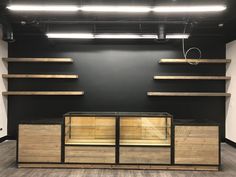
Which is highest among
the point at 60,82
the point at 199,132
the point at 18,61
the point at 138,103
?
the point at 18,61

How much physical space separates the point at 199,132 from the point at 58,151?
8.73 ft

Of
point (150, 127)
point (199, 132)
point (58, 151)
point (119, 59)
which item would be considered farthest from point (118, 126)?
point (119, 59)

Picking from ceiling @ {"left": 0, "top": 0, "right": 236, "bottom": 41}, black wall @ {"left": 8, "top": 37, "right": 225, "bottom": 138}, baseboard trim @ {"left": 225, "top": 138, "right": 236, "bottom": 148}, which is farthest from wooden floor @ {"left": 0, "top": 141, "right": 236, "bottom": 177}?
ceiling @ {"left": 0, "top": 0, "right": 236, "bottom": 41}

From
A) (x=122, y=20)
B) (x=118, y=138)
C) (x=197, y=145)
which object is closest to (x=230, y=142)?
(x=197, y=145)

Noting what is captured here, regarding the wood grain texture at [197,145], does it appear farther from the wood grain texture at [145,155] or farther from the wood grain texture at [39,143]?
the wood grain texture at [39,143]

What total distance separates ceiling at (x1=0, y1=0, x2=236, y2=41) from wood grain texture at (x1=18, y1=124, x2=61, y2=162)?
220cm

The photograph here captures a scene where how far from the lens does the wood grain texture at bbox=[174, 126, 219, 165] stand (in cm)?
402

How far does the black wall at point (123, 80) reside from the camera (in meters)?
5.98

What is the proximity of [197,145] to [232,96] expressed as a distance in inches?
94.3

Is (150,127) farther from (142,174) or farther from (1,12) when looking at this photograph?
(1,12)

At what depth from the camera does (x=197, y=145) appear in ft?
13.2

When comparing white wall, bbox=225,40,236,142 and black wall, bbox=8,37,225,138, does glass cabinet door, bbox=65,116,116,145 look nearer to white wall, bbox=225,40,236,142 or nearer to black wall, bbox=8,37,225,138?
black wall, bbox=8,37,225,138

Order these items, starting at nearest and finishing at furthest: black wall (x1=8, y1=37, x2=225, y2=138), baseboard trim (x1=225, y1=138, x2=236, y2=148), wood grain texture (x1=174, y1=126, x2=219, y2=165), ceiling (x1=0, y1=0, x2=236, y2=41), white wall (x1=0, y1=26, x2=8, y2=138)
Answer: ceiling (x1=0, y1=0, x2=236, y2=41) → wood grain texture (x1=174, y1=126, x2=219, y2=165) → baseboard trim (x1=225, y1=138, x2=236, y2=148) → white wall (x1=0, y1=26, x2=8, y2=138) → black wall (x1=8, y1=37, x2=225, y2=138)

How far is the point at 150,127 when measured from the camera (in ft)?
14.1
